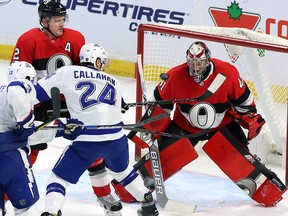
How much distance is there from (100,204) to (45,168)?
2.91 ft

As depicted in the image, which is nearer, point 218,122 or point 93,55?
point 93,55

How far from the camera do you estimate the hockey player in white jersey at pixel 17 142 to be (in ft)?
15.0

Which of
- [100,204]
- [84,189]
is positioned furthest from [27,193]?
[84,189]

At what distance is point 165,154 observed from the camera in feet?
18.4

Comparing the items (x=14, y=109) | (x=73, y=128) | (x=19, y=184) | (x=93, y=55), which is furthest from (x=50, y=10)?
(x=19, y=184)

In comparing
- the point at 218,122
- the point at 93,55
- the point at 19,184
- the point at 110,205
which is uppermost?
the point at 93,55

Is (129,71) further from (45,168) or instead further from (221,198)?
(221,198)

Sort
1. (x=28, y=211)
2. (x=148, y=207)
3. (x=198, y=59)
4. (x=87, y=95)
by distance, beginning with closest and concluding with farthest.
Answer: (x=28, y=211) < (x=87, y=95) < (x=148, y=207) < (x=198, y=59)

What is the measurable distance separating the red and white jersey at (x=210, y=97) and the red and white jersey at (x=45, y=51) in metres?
0.51

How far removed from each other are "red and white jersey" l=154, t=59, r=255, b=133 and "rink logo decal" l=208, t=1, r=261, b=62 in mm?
1781

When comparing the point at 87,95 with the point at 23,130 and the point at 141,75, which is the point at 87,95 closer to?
the point at 23,130

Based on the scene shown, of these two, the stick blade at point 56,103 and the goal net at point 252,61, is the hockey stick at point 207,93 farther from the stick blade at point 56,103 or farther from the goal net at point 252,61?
the stick blade at point 56,103

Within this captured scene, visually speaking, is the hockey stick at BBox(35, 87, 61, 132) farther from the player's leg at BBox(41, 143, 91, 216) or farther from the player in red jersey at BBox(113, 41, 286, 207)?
the player in red jersey at BBox(113, 41, 286, 207)

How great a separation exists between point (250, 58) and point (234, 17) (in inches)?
51.1
